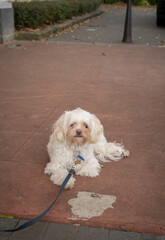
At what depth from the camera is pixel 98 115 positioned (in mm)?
6090

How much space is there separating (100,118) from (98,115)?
15 cm

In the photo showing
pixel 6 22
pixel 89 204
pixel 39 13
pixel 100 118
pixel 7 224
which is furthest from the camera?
pixel 39 13

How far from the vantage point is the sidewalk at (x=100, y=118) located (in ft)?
10.8

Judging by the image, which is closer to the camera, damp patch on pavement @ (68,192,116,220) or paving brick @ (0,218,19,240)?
paving brick @ (0,218,19,240)

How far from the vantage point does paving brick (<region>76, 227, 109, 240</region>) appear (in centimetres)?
300

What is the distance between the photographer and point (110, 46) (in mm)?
12516

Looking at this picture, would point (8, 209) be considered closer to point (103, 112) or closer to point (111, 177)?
point (111, 177)

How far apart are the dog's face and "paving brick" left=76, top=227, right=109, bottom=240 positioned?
1.01m

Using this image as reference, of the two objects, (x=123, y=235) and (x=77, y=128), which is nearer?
(x=123, y=235)

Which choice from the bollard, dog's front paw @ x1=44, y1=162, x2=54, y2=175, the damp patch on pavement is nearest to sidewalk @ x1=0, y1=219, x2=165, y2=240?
the damp patch on pavement

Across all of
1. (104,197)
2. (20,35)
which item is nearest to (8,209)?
(104,197)

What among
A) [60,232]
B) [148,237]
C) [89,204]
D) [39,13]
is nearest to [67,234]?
[60,232]

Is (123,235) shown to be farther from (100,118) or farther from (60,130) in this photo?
(100,118)

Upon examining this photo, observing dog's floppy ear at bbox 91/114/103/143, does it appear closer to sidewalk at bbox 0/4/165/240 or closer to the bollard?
sidewalk at bbox 0/4/165/240
